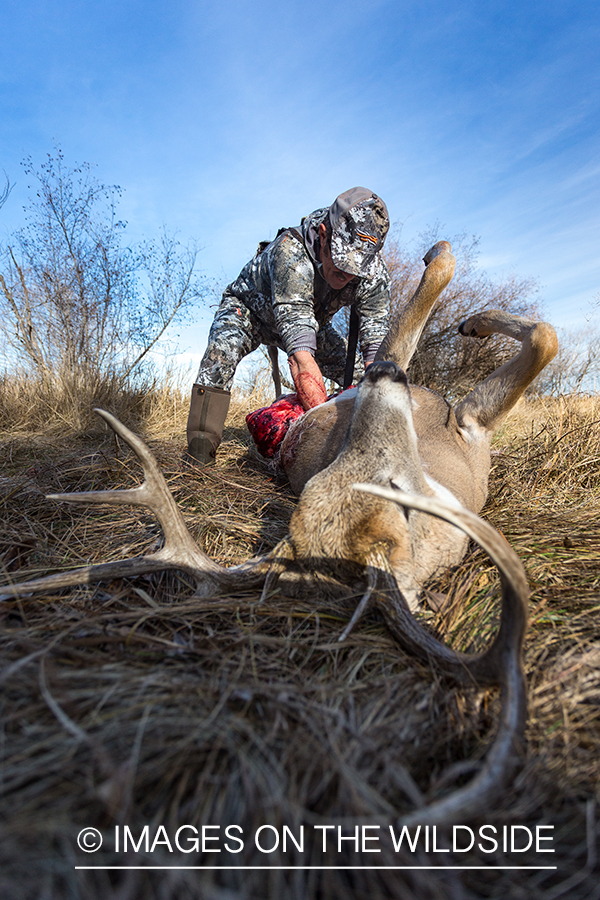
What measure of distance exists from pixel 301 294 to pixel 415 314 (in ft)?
4.76

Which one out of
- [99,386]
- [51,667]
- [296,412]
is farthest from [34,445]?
[51,667]

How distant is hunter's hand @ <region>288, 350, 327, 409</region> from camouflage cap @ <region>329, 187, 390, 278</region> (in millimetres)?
921

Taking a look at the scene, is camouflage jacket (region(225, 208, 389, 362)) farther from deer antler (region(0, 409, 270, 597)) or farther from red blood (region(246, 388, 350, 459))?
deer antler (region(0, 409, 270, 597))

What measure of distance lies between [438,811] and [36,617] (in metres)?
1.47

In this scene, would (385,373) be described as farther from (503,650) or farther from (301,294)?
(301,294)

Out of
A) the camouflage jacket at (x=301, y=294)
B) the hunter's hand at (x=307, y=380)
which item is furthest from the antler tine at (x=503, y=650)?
the camouflage jacket at (x=301, y=294)

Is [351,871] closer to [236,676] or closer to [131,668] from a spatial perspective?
[236,676]

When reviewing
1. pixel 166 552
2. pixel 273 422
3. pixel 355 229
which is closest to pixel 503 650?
pixel 166 552

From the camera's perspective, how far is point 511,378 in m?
3.10

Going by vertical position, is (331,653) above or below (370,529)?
below

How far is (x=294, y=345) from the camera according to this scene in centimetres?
394

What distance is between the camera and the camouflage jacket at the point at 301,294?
412 cm

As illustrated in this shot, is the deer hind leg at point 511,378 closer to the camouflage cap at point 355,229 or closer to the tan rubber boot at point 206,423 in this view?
the camouflage cap at point 355,229

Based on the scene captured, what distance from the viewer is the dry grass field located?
2.77 ft
